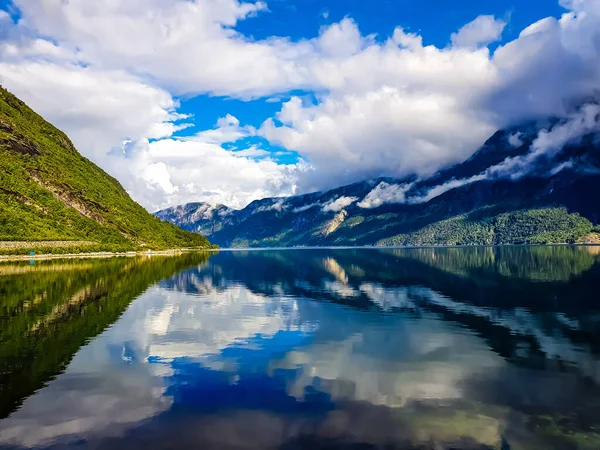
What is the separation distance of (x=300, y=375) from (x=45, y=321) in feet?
94.9

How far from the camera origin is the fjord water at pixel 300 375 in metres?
19.2

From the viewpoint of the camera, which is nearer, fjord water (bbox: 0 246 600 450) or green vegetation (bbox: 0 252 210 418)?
fjord water (bbox: 0 246 600 450)

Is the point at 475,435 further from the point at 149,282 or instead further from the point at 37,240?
the point at 37,240

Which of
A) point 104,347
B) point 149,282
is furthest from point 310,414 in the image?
point 149,282

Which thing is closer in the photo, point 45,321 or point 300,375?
point 300,375

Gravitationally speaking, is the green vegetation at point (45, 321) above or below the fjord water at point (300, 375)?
above

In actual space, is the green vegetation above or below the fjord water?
above

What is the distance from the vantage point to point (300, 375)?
90.9 ft

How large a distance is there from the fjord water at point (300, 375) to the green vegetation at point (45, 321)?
0.20 m

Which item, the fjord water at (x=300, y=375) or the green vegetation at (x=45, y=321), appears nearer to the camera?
the fjord water at (x=300, y=375)

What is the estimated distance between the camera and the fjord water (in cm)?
1923

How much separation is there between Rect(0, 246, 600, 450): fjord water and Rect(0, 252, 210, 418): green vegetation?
0.67 feet

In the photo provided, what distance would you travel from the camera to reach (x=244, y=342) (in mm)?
37375

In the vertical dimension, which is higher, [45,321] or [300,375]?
[45,321]
